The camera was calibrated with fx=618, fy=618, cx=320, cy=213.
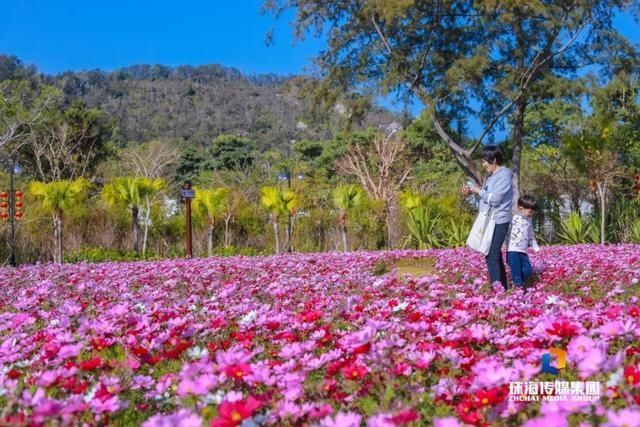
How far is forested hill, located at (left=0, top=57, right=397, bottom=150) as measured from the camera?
233ft

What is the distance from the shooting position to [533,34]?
17016 mm

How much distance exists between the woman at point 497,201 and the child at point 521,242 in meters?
0.38

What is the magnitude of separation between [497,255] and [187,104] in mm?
88754

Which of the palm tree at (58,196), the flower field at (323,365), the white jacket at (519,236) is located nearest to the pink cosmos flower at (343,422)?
the flower field at (323,365)

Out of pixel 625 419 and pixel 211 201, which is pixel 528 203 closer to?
pixel 625 419

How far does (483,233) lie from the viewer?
18.6ft

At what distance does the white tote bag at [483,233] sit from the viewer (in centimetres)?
557

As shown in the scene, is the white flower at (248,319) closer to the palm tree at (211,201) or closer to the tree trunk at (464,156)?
the palm tree at (211,201)

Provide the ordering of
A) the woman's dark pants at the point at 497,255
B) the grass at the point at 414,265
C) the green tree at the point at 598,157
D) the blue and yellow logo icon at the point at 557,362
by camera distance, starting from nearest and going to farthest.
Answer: the blue and yellow logo icon at the point at 557,362 → the woman's dark pants at the point at 497,255 → the grass at the point at 414,265 → the green tree at the point at 598,157

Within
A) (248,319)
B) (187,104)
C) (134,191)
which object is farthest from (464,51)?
(187,104)

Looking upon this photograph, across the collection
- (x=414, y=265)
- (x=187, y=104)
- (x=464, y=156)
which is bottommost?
(x=414, y=265)

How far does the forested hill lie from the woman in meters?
52.8

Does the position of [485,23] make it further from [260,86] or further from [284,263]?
[260,86]

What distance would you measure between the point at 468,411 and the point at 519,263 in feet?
14.8
